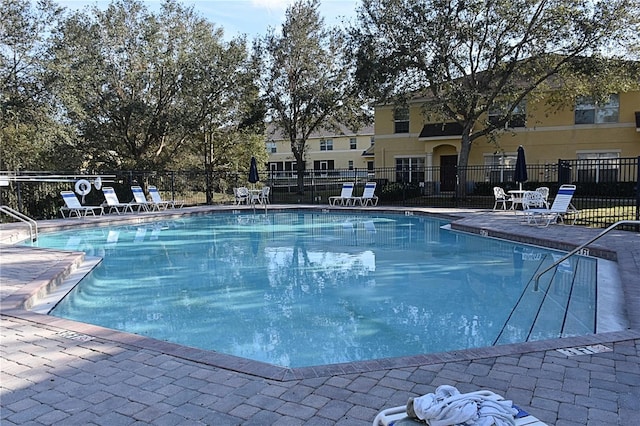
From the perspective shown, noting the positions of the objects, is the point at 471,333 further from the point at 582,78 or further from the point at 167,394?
the point at 582,78

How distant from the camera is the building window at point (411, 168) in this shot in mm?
22234

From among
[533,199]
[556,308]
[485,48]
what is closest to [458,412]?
[556,308]

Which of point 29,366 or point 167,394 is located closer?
point 167,394

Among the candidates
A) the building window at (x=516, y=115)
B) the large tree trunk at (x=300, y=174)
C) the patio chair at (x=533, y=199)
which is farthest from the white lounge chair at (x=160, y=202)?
the building window at (x=516, y=115)

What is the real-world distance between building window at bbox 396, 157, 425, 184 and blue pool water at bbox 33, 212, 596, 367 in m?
12.0

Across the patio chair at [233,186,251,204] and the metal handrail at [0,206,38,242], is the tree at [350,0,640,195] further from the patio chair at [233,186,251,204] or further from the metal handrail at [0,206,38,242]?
the metal handrail at [0,206,38,242]

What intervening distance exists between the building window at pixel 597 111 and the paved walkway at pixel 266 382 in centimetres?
1821

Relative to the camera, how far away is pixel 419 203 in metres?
18.1

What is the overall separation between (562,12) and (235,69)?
42.5 feet

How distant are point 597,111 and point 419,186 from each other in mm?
7944

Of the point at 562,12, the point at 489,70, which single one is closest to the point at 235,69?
the point at 489,70

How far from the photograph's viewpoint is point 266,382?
2723 mm

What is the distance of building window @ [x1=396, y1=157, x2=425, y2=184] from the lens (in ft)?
72.9

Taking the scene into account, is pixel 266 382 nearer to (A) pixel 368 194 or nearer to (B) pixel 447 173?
(A) pixel 368 194
